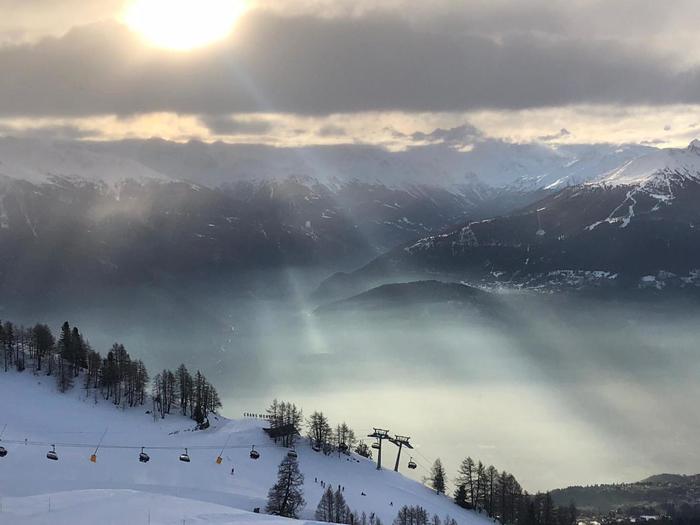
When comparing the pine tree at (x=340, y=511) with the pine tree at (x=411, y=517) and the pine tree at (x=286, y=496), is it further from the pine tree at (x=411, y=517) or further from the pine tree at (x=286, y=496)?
the pine tree at (x=411, y=517)

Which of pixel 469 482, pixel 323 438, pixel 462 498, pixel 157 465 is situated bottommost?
pixel 462 498

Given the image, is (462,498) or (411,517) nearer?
(411,517)

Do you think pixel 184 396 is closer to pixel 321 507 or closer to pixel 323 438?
pixel 323 438

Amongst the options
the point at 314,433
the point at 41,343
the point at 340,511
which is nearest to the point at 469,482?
the point at 314,433

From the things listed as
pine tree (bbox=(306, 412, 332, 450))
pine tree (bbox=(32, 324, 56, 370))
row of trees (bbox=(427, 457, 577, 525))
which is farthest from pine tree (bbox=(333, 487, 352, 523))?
pine tree (bbox=(32, 324, 56, 370))

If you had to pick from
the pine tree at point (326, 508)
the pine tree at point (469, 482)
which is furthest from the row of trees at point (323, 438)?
the pine tree at point (326, 508)

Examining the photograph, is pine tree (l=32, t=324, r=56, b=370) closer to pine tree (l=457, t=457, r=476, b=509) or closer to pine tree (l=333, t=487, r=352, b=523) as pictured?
pine tree (l=333, t=487, r=352, b=523)

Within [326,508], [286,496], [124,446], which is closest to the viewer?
[286,496]

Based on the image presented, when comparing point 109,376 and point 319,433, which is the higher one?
point 109,376
